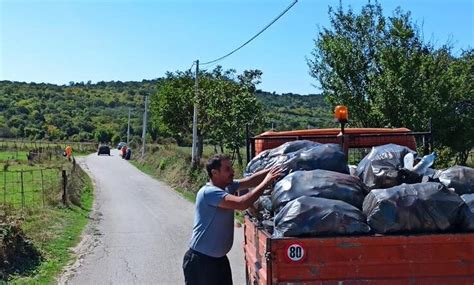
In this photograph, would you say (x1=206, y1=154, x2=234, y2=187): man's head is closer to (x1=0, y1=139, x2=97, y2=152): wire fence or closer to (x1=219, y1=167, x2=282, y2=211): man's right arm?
(x1=219, y1=167, x2=282, y2=211): man's right arm

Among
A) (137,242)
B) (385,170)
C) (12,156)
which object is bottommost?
(137,242)

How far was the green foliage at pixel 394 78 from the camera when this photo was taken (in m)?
16.2

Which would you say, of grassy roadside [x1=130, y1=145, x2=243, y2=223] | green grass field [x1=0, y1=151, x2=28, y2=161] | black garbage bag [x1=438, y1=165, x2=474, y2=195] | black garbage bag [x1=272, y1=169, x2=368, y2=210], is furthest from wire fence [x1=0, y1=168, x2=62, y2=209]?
green grass field [x1=0, y1=151, x2=28, y2=161]

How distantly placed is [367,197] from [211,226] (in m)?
1.39

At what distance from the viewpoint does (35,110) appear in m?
110

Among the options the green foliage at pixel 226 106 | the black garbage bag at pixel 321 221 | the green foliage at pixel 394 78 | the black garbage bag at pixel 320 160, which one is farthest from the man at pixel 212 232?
the green foliage at pixel 226 106

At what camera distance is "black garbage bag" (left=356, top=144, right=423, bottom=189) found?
4.62 metres

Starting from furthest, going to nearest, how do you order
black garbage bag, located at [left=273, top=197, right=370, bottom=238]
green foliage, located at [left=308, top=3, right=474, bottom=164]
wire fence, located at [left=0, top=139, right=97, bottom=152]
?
wire fence, located at [left=0, top=139, right=97, bottom=152] < green foliage, located at [left=308, top=3, right=474, bottom=164] < black garbage bag, located at [left=273, top=197, right=370, bottom=238]

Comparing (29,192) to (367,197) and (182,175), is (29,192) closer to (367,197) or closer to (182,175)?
(182,175)

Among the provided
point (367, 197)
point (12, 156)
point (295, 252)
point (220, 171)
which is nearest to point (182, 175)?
point (220, 171)

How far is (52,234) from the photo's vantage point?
12.4 metres

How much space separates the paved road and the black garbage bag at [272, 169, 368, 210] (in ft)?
14.5

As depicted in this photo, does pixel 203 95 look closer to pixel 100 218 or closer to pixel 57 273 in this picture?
pixel 100 218

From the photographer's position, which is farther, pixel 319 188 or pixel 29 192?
pixel 29 192
